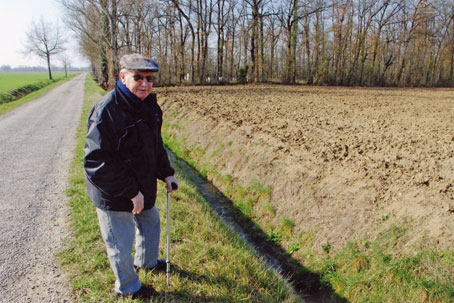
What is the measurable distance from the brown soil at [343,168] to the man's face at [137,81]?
12.6 feet

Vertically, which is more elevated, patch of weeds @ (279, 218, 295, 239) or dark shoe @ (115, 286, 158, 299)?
dark shoe @ (115, 286, 158, 299)

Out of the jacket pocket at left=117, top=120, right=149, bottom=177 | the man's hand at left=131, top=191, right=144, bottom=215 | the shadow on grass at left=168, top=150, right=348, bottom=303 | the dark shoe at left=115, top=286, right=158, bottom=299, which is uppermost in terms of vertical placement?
the jacket pocket at left=117, top=120, right=149, bottom=177

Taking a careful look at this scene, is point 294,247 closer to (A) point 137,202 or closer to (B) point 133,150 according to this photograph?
(A) point 137,202

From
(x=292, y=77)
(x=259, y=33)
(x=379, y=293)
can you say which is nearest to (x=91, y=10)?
(x=259, y=33)

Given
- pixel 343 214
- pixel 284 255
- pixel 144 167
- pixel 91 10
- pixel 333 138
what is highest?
pixel 91 10

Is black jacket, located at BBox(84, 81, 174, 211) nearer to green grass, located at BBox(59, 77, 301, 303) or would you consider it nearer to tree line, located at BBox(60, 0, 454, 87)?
green grass, located at BBox(59, 77, 301, 303)

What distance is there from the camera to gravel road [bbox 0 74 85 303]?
2.98m

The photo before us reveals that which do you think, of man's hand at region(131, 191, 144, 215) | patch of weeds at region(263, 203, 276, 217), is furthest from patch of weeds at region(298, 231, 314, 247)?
man's hand at region(131, 191, 144, 215)

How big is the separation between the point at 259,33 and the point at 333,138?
3109 centimetres

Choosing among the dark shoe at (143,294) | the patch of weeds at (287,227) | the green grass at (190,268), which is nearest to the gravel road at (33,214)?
the green grass at (190,268)

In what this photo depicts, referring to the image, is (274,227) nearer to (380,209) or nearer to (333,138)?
(380,209)

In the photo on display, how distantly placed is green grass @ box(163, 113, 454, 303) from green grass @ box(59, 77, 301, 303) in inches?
38.0

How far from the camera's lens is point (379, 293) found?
148 inches

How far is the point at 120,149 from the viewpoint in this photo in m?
2.37
